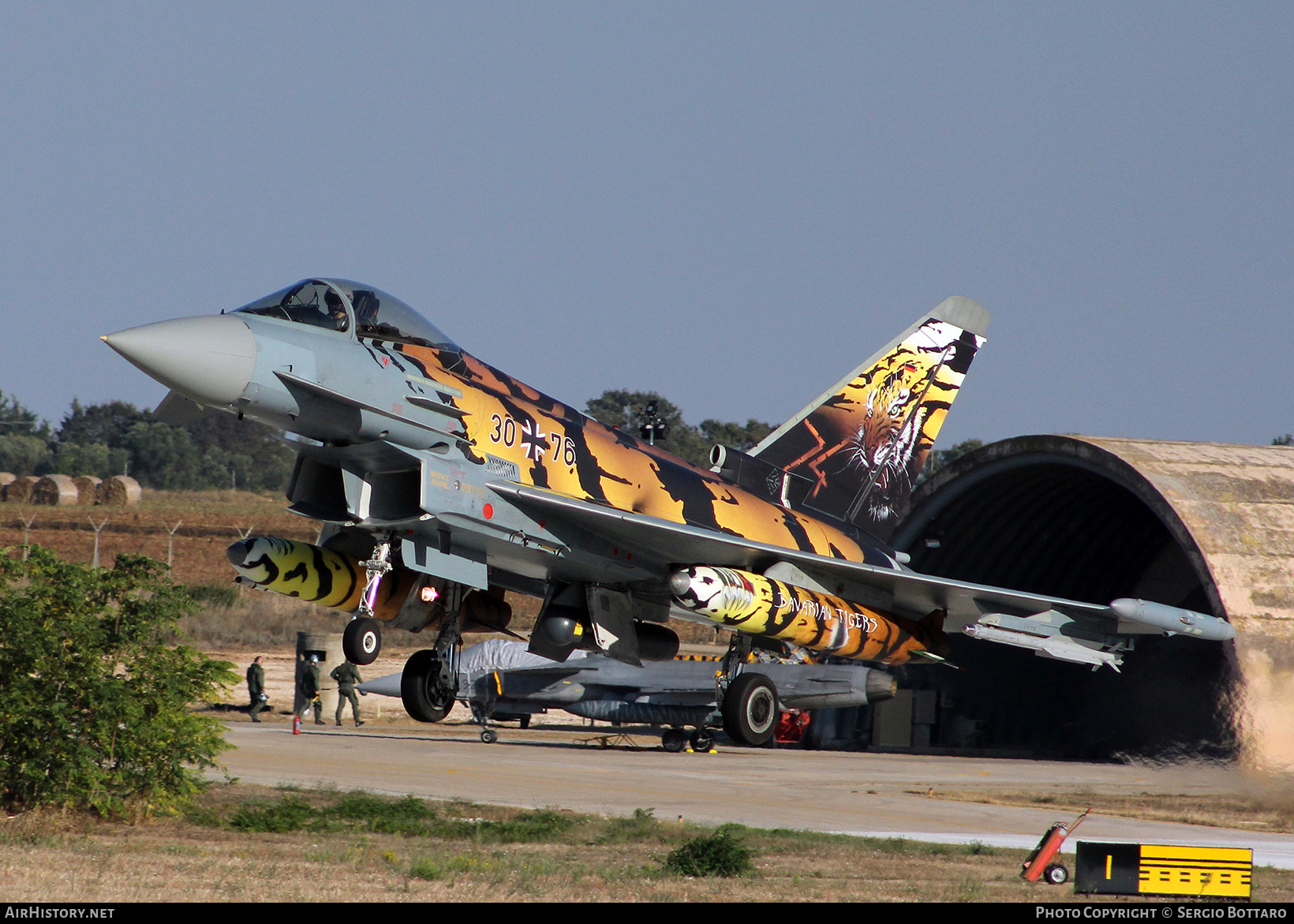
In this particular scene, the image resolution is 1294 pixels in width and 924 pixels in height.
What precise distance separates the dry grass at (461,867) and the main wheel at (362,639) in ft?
7.96

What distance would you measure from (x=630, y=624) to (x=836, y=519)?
3977 mm

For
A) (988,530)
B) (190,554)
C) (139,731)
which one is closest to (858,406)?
(139,731)

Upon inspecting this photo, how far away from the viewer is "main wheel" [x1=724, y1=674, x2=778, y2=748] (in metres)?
17.4

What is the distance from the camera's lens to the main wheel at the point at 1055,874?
1694cm

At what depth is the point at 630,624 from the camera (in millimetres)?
17766

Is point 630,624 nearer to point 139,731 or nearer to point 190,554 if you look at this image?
point 139,731

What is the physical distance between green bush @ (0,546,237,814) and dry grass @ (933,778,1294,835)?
49.9 ft

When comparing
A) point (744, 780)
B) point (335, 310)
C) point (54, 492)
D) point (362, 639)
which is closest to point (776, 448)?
point (362, 639)

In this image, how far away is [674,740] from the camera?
121 ft

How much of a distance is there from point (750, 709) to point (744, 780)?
12.6 m

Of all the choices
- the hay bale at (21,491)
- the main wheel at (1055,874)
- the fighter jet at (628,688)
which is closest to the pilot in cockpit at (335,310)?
the main wheel at (1055,874)

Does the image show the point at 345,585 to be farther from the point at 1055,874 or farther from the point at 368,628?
the point at 1055,874

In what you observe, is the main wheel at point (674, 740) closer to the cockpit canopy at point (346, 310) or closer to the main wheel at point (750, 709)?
the main wheel at point (750, 709)

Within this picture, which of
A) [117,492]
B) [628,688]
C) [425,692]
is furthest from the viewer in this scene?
[117,492]
